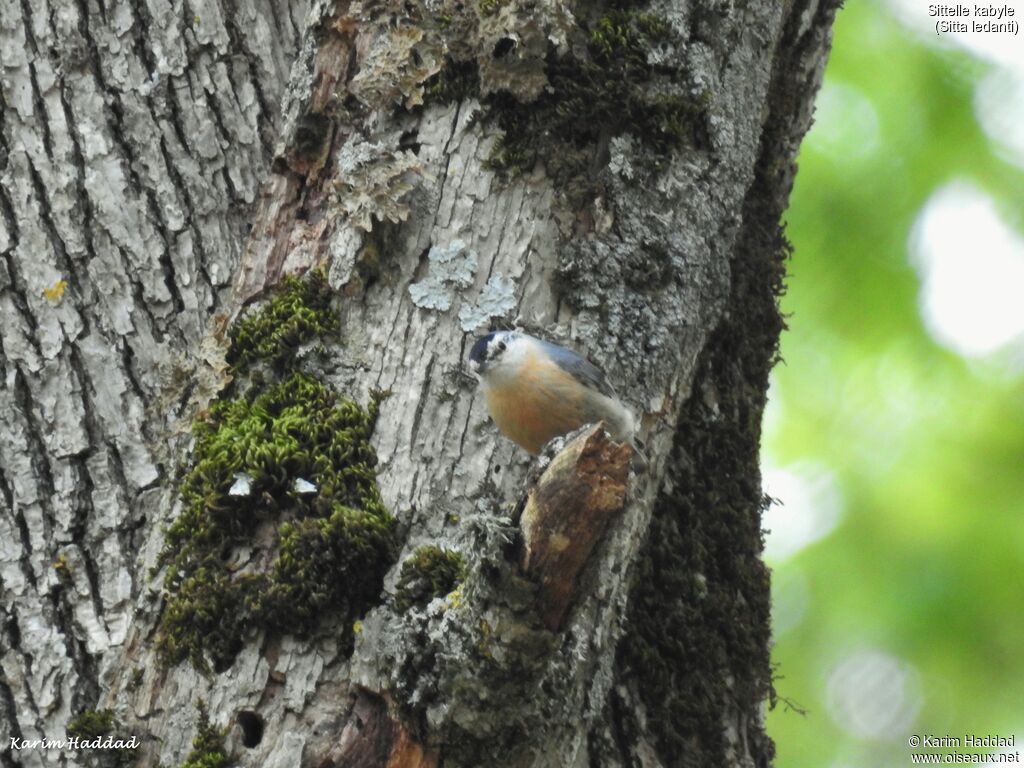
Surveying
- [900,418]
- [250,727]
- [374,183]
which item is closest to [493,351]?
[374,183]

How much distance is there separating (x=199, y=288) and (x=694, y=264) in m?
1.45

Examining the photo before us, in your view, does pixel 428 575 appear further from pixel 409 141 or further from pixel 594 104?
pixel 594 104

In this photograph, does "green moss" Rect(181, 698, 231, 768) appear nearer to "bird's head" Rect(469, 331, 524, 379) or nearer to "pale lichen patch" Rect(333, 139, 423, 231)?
"bird's head" Rect(469, 331, 524, 379)

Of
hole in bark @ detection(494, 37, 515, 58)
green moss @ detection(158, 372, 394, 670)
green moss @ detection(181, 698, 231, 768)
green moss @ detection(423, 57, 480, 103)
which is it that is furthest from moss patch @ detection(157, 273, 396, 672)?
hole in bark @ detection(494, 37, 515, 58)

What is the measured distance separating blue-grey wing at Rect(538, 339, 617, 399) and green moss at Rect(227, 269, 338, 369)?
585 millimetres

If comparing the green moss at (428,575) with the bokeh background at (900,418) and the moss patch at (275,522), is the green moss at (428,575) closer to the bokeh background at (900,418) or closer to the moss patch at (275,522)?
the moss patch at (275,522)

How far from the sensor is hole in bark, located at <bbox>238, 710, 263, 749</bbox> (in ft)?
7.92

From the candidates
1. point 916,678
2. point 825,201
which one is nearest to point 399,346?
point 825,201

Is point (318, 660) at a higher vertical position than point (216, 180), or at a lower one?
lower

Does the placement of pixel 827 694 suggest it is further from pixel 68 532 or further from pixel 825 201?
pixel 68 532

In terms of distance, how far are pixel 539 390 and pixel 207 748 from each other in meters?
1.38

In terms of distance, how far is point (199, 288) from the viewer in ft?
10.8

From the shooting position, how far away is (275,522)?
8.62ft

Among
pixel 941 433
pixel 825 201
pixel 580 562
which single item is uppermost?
pixel 825 201
